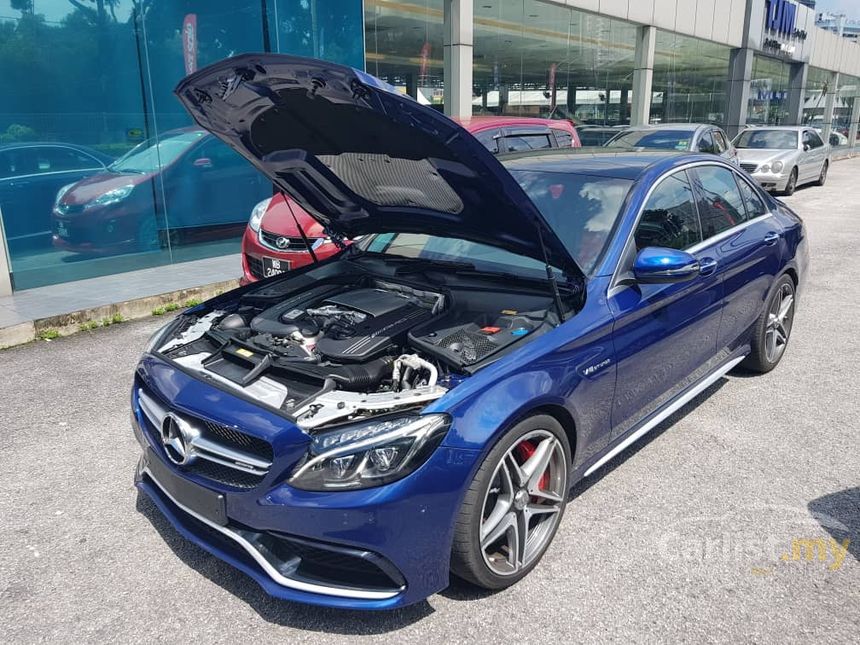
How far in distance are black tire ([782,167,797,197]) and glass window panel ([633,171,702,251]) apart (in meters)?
13.9

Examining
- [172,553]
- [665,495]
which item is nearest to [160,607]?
[172,553]

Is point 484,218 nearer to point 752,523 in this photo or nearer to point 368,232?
point 368,232

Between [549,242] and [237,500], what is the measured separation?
67.3 inches

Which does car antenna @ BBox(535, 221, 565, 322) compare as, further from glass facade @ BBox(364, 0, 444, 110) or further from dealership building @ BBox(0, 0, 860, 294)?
glass facade @ BBox(364, 0, 444, 110)

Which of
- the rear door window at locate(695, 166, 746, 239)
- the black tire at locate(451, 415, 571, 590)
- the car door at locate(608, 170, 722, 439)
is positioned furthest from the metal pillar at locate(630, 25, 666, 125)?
the black tire at locate(451, 415, 571, 590)

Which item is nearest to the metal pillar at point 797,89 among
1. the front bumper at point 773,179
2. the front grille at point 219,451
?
the front bumper at point 773,179

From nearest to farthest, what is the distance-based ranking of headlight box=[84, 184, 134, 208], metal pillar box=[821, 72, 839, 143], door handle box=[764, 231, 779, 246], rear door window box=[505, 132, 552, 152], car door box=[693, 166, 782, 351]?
1. car door box=[693, 166, 782, 351]
2. door handle box=[764, 231, 779, 246]
3. headlight box=[84, 184, 134, 208]
4. rear door window box=[505, 132, 552, 152]
5. metal pillar box=[821, 72, 839, 143]

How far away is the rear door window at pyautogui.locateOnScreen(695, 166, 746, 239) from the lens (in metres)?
4.19

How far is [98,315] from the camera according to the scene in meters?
6.73

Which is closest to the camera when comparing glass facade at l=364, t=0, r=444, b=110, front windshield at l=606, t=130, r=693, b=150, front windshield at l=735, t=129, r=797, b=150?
front windshield at l=606, t=130, r=693, b=150

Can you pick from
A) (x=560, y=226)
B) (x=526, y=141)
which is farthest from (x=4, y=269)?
(x=560, y=226)

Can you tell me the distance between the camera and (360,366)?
2.83 m

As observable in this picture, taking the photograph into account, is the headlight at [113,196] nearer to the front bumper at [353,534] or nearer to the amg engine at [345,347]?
the amg engine at [345,347]

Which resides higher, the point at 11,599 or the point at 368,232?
the point at 368,232
